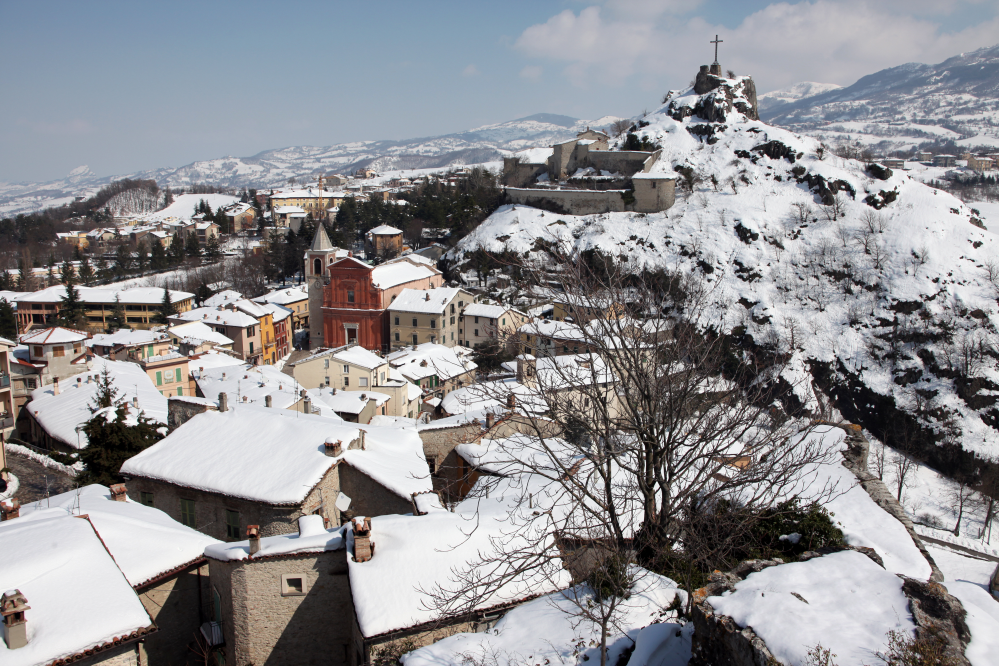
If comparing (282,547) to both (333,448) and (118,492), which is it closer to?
(333,448)

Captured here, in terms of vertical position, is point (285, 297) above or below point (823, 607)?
below

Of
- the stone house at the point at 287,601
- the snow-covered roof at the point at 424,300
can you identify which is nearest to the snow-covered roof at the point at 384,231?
the snow-covered roof at the point at 424,300

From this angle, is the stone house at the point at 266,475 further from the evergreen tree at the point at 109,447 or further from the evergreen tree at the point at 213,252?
the evergreen tree at the point at 213,252

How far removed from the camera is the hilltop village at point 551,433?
7500 mm

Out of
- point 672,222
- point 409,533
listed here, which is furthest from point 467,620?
point 672,222

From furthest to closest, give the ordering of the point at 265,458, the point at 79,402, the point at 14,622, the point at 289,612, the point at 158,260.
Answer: the point at 158,260, the point at 79,402, the point at 265,458, the point at 289,612, the point at 14,622

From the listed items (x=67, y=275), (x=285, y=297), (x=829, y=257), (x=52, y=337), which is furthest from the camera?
(x=67, y=275)

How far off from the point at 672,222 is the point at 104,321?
49.9m

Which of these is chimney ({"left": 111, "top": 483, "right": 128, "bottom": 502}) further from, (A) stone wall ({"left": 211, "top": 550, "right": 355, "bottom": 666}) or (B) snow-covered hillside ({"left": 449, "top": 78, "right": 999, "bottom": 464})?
(B) snow-covered hillside ({"left": 449, "top": 78, "right": 999, "bottom": 464})

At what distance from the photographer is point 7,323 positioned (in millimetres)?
48812

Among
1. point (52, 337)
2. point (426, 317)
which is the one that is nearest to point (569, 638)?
point (52, 337)

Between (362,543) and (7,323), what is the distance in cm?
5300

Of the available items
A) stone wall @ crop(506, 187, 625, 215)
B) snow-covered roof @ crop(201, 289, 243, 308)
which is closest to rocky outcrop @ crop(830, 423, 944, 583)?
stone wall @ crop(506, 187, 625, 215)

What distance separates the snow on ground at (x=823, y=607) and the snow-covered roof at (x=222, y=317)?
46.2 meters
